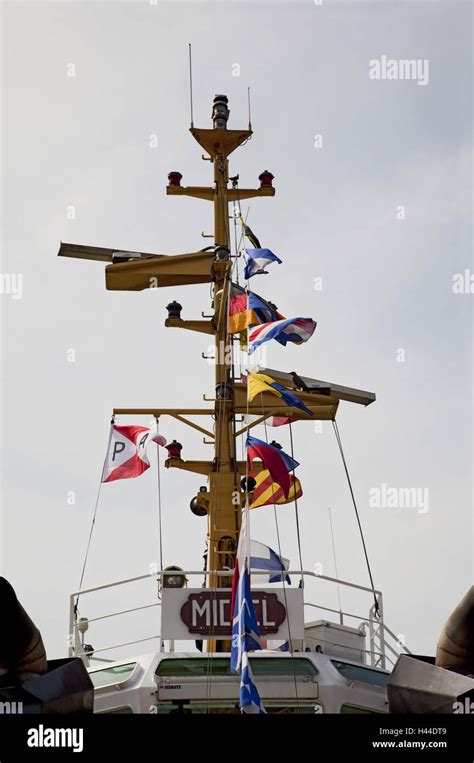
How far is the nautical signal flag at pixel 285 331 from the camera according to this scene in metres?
12.9

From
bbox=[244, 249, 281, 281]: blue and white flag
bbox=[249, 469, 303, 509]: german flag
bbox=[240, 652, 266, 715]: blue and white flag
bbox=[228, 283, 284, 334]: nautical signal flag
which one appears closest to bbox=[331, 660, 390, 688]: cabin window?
bbox=[240, 652, 266, 715]: blue and white flag

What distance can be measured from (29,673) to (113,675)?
123 inches

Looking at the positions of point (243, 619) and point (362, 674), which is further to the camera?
point (362, 674)

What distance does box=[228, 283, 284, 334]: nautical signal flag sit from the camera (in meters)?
13.7

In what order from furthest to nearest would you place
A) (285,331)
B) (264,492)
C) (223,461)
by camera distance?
(223,461)
(264,492)
(285,331)

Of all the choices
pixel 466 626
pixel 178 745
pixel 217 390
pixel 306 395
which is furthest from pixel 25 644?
pixel 306 395

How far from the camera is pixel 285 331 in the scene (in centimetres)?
1312

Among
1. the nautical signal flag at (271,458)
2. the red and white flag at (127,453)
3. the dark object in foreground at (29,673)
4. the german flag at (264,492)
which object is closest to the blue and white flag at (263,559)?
the nautical signal flag at (271,458)

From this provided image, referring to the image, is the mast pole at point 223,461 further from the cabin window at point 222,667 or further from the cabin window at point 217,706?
the cabin window at point 217,706

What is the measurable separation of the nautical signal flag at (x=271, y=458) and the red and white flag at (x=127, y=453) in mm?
4411

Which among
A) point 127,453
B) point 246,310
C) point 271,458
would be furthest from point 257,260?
point 127,453

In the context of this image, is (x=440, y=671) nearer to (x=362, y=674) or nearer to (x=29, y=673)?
(x=362, y=674)

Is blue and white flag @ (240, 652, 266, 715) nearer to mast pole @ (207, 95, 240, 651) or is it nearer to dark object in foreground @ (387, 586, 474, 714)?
dark object in foreground @ (387, 586, 474, 714)

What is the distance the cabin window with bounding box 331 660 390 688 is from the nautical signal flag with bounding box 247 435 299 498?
7.19 feet
